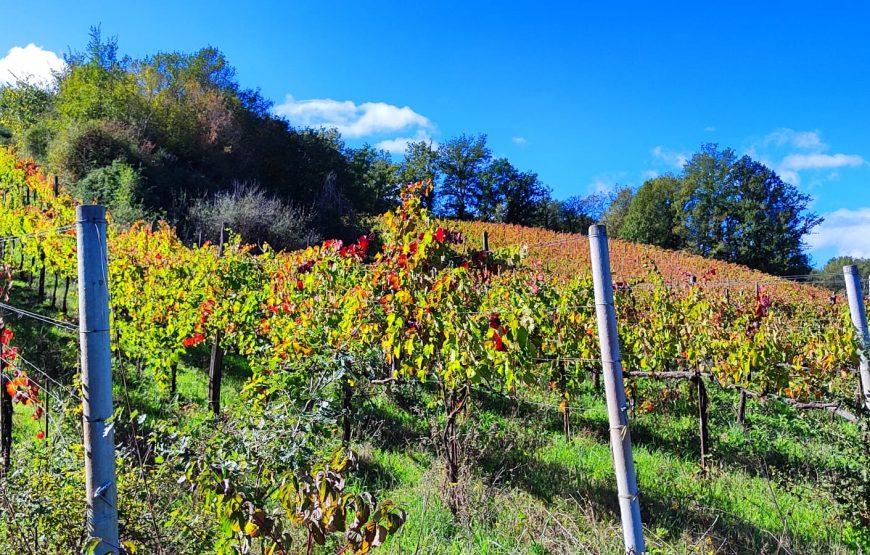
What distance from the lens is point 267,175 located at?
25234mm

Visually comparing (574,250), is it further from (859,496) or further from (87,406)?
(87,406)

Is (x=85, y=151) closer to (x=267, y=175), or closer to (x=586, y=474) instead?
(x=267, y=175)

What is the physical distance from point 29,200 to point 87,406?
49.9ft

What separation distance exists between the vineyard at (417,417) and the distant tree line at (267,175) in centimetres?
240

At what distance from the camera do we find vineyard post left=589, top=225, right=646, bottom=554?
2.53m

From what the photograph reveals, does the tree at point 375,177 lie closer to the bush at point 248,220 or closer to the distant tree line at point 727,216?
the bush at point 248,220

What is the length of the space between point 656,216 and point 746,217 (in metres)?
5.64

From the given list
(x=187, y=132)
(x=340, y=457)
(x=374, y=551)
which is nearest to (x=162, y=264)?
(x=374, y=551)

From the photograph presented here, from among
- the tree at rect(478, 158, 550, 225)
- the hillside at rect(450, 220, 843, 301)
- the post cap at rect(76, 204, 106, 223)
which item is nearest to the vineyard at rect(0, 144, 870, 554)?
the post cap at rect(76, 204, 106, 223)

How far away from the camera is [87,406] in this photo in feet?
6.51

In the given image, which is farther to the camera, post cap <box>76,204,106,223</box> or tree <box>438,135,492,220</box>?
tree <box>438,135,492,220</box>

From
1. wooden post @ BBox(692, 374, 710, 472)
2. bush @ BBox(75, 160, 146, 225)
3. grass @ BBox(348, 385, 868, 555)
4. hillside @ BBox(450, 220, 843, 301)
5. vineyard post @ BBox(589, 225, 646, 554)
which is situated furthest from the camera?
hillside @ BBox(450, 220, 843, 301)

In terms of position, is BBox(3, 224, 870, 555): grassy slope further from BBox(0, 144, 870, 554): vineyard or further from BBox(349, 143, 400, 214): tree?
BBox(349, 143, 400, 214): tree

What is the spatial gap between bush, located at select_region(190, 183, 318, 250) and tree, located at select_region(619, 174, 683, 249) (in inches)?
1089
